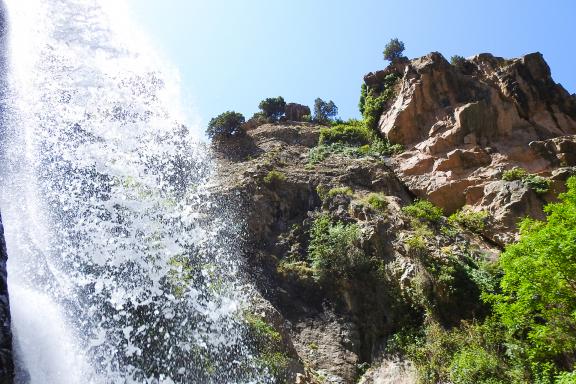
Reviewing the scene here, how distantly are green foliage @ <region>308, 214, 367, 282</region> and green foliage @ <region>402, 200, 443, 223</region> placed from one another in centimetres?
272

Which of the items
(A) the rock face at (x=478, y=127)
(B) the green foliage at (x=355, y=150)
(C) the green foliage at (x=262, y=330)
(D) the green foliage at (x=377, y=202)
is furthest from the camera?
(B) the green foliage at (x=355, y=150)

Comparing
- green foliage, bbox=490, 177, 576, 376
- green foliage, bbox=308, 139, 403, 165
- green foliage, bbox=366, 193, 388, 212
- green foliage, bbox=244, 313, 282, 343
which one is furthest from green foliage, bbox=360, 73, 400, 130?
green foliage, bbox=244, 313, 282, 343

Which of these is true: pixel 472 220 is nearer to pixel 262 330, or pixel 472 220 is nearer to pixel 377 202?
pixel 377 202

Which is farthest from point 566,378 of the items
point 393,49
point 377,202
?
point 393,49

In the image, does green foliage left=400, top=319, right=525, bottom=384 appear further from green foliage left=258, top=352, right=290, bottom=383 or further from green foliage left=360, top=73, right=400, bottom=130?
green foliage left=360, top=73, right=400, bottom=130

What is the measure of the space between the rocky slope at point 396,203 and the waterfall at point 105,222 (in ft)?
6.97

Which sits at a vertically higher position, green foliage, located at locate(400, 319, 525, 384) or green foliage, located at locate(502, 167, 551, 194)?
green foliage, located at locate(502, 167, 551, 194)

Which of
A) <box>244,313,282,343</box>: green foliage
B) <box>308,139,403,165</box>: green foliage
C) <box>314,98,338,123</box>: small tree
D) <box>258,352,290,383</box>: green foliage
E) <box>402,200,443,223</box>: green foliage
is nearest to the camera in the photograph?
<box>258,352,290,383</box>: green foliage

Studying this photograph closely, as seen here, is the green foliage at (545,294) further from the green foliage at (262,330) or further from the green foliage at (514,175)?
the green foliage at (514,175)

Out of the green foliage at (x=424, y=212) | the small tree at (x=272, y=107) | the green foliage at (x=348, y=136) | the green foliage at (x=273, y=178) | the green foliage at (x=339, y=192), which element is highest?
the small tree at (x=272, y=107)

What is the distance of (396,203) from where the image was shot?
22422mm

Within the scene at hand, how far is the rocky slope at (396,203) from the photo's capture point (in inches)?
660

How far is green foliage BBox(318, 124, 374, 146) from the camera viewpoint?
31.6 meters

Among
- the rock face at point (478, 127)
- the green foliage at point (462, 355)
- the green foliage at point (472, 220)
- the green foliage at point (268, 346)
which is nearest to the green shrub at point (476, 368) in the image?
the green foliage at point (462, 355)
